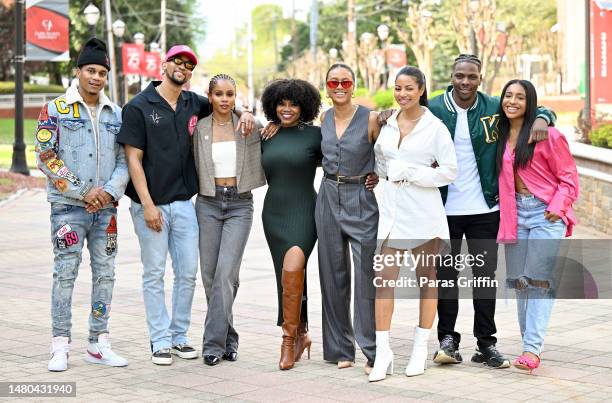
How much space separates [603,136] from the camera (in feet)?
53.4

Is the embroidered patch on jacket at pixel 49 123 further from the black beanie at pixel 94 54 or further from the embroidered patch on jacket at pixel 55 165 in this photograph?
the black beanie at pixel 94 54

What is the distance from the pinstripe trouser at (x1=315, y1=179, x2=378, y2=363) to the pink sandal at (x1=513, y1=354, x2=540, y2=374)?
35.8 inches

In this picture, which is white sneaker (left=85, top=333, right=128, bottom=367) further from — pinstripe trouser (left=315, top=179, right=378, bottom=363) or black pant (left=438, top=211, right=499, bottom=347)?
black pant (left=438, top=211, right=499, bottom=347)

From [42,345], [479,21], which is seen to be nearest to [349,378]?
[42,345]

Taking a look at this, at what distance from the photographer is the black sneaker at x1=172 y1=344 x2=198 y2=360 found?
289 inches

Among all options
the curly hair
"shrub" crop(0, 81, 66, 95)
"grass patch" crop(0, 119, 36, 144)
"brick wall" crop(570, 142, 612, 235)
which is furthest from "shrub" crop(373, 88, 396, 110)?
the curly hair

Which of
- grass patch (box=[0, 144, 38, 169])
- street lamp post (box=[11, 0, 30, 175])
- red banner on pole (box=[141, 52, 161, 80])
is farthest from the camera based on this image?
red banner on pole (box=[141, 52, 161, 80])

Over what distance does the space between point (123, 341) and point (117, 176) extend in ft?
4.71

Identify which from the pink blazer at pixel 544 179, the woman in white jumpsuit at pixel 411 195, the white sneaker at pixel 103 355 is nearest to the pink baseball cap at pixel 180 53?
the woman in white jumpsuit at pixel 411 195

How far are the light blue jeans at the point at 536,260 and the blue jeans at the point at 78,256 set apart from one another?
260 centimetres

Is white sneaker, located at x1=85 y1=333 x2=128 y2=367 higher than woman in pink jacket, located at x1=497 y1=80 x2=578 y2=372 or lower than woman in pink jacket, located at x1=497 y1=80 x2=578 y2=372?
lower

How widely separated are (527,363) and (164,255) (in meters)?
2.46

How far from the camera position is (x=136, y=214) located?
286 inches

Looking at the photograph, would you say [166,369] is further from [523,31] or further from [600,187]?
[523,31]
